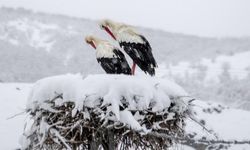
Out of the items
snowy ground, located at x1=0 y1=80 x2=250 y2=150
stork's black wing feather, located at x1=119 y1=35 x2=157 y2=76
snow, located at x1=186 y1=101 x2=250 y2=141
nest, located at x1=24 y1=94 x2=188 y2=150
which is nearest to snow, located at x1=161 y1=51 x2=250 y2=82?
snow, located at x1=186 y1=101 x2=250 y2=141

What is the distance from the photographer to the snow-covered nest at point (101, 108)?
3822 mm

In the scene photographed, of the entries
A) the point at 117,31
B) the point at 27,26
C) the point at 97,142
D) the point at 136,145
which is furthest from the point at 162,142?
the point at 27,26

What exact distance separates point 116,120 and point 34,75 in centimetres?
1923

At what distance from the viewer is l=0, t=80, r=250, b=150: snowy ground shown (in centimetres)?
1188

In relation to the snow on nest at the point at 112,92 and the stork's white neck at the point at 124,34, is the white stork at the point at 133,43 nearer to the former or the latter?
the stork's white neck at the point at 124,34

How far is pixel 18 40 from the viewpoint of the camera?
27750mm

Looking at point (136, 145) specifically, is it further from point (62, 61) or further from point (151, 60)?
point (62, 61)

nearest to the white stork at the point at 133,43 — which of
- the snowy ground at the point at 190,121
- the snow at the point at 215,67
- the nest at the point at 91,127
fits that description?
the nest at the point at 91,127

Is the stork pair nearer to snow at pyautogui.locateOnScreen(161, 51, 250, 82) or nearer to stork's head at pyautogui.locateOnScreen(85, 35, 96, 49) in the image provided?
stork's head at pyautogui.locateOnScreen(85, 35, 96, 49)

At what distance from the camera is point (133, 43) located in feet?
16.7

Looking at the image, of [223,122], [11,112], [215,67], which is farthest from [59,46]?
[11,112]

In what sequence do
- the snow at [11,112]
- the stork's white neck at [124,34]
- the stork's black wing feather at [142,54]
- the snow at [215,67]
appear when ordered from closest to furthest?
the stork's white neck at [124,34] → the stork's black wing feather at [142,54] → the snow at [11,112] → the snow at [215,67]

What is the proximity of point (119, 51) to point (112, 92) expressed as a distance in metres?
1.28

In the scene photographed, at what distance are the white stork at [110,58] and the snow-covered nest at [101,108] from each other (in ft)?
2.86
